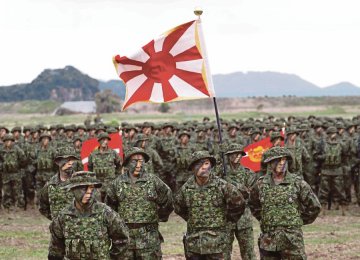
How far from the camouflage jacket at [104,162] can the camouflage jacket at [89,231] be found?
6.41 metres

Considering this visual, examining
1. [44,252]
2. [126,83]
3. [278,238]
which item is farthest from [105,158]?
[278,238]

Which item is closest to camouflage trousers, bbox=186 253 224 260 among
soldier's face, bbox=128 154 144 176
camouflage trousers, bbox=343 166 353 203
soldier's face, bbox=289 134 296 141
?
soldier's face, bbox=128 154 144 176

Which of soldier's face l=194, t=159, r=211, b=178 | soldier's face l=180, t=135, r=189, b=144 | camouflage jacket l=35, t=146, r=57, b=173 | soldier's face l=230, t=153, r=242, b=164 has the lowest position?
camouflage jacket l=35, t=146, r=57, b=173

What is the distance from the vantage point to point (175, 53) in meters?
8.72

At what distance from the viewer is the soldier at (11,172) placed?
1648 cm

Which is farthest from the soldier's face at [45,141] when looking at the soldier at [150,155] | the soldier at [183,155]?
the soldier at [183,155]

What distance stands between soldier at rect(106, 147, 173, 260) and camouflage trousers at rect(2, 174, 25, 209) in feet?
30.8

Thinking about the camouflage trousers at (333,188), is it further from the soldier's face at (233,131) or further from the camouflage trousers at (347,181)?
the soldier's face at (233,131)

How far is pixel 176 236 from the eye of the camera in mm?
13469

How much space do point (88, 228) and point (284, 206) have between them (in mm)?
2544

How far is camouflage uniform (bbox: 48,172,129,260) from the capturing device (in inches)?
251

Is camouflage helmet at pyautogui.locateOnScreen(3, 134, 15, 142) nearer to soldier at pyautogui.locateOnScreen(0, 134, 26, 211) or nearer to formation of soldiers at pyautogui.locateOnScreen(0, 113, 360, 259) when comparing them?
soldier at pyautogui.locateOnScreen(0, 134, 26, 211)

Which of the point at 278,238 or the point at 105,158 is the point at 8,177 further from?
the point at 278,238

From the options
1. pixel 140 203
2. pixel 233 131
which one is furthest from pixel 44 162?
pixel 140 203
